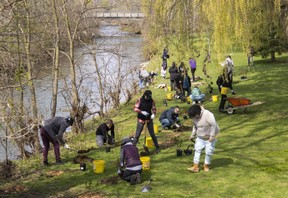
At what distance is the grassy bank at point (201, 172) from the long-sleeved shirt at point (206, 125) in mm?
980

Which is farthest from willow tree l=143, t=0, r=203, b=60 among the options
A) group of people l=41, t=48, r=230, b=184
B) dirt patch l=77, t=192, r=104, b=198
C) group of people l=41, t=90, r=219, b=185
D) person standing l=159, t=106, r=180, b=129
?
dirt patch l=77, t=192, r=104, b=198

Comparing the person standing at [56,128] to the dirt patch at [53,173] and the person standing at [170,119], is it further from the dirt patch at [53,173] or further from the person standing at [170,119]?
the person standing at [170,119]

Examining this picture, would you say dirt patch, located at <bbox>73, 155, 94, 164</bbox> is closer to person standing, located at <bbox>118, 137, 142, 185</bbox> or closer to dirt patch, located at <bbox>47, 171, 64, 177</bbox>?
dirt patch, located at <bbox>47, 171, 64, 177</bbox>

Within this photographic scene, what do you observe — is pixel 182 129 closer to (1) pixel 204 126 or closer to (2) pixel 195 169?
(2) pixel 195 169

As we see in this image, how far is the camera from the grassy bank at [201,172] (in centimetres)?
872

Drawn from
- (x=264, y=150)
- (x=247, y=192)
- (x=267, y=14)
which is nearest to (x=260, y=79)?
(x=267, y=14)

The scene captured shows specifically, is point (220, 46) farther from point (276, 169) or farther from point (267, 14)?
point (267, 14)

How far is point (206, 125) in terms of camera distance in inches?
356

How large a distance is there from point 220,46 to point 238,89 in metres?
11.3

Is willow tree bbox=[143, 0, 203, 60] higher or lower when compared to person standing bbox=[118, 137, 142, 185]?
higher

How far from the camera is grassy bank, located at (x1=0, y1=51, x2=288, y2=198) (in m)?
8.72

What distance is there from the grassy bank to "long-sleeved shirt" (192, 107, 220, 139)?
0.98m

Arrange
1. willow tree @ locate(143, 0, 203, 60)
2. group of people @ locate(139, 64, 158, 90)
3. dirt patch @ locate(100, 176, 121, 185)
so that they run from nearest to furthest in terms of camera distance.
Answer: dirt patch @ locate(100, 176, 121, 185)
willow tree @ locate(143, 0, 203, 60)
group of people @ locate(139, 64, 158, 90)

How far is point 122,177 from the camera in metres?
9.45
